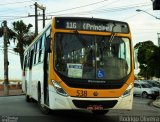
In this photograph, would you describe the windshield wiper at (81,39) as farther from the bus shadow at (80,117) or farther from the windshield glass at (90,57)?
Result: the bus shadow at (80,117)

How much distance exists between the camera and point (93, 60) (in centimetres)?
1405

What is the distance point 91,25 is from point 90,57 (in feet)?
3.74

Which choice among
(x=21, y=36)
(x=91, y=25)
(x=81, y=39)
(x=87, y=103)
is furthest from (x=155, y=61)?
(x=87, y=103)

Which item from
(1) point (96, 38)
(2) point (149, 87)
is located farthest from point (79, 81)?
(2) point (149, 87)

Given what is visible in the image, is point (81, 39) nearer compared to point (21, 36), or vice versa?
point (81, 39)

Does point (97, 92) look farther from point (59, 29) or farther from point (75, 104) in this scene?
point (59, 29)

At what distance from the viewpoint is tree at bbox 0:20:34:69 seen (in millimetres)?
67125

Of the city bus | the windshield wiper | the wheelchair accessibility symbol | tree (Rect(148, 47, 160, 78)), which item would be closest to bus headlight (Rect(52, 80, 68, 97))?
the city bus

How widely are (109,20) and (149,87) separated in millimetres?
30356

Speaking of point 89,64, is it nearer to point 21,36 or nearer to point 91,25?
point 91,25

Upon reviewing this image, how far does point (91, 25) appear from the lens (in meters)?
14.6

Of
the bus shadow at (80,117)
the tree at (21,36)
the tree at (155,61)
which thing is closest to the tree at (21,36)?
the tree at (21,36)

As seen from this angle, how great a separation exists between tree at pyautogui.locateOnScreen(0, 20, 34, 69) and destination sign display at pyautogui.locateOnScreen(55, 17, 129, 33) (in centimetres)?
5264

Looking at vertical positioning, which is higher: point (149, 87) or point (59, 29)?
point (59, 29)
